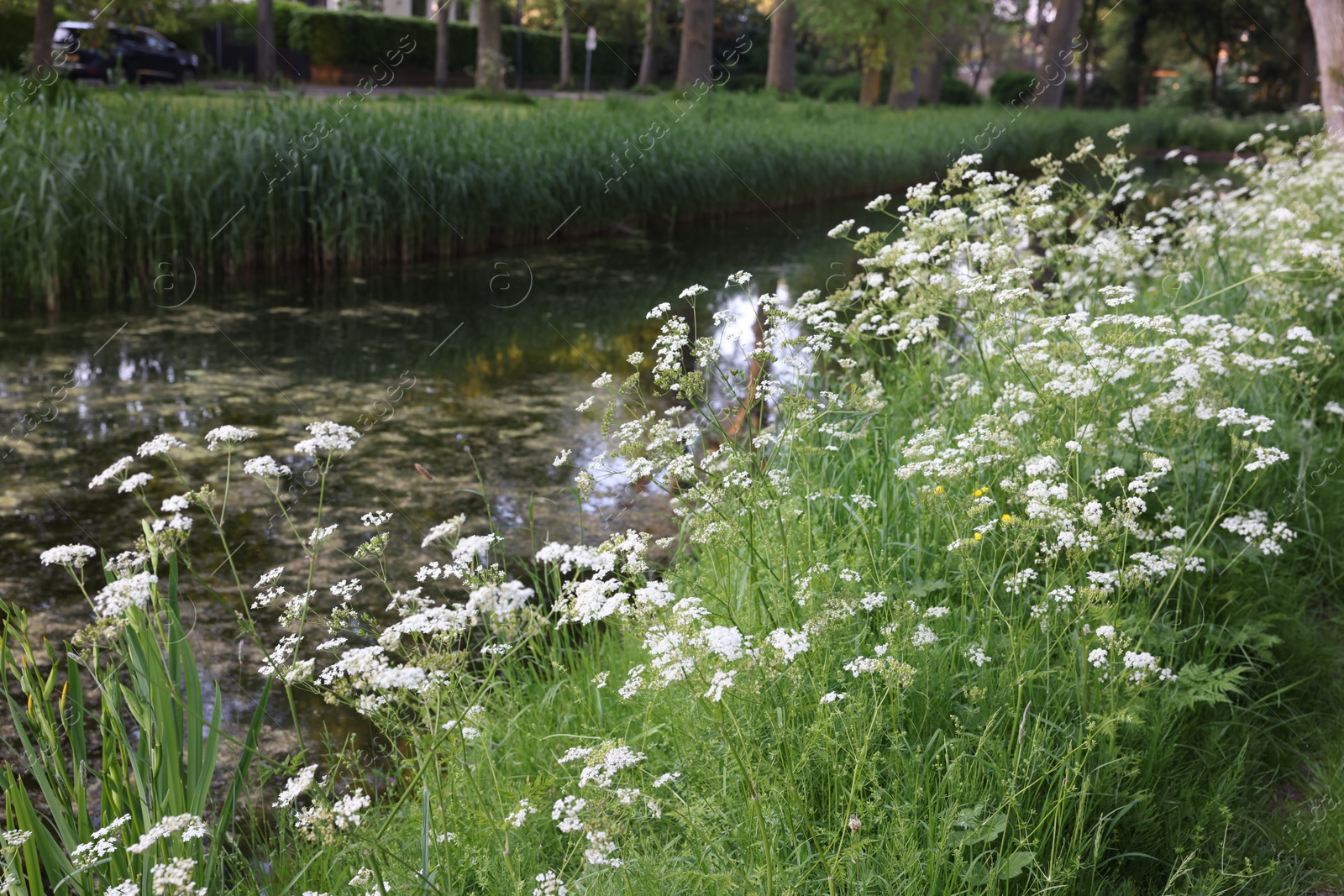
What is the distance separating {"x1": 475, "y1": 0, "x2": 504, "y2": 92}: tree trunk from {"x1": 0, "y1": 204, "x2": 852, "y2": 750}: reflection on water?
40.6 feet

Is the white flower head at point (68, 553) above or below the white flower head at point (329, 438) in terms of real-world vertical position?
below

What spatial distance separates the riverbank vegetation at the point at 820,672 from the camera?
6.25ft

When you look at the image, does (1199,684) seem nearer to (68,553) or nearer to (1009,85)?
(68,553)

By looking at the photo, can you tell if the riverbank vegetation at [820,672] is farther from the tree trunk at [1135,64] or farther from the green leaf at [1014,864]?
the tree trunk at [1135,64]

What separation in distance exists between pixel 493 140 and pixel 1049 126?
15.8m

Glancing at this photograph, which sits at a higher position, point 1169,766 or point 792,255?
point 792,255

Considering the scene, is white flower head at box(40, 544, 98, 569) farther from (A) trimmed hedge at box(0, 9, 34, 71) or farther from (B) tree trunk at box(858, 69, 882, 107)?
(B) tree trunk at box(858, 69, 882, 107)

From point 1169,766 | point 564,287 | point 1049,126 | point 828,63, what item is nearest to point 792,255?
point 564,287

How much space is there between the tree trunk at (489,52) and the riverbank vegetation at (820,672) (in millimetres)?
19034

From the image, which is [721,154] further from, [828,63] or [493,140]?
[828,63]

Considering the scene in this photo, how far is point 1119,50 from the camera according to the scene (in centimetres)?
4609

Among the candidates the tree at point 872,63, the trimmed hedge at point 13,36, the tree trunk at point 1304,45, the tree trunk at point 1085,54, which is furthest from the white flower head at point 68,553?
the tree trunk at point 1304,45

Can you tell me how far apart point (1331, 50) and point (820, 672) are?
9057mm

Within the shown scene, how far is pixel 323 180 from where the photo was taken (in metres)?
9.22
